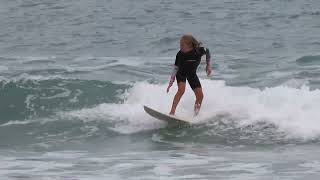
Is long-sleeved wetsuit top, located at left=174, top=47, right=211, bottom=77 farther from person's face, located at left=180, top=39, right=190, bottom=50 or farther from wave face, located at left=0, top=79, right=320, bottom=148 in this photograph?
wave face, located at left=0, top=79, right=320, bottom=148

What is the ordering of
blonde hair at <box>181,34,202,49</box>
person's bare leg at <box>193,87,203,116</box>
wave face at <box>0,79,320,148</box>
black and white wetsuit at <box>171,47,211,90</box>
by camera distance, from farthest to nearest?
person's bare leg at <box>193,87,203,116</box>
wave face at <box>0,79,320,148</box>
black and white wetsuit at <box>171,47,211,90</box>
blonde hair at <box>181,34,202,49</box>

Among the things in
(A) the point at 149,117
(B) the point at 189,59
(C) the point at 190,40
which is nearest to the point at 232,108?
(A) the point at 149,117

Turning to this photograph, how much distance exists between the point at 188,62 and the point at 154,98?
9.44ft

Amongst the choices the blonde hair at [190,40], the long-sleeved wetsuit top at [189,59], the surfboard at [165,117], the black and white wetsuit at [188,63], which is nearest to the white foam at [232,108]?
the surfboard at [165,117]

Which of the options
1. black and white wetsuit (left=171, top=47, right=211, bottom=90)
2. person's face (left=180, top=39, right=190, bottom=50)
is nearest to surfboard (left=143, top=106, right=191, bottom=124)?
black and white wetsuit (left=171, top=47, right=211, bottom=90)

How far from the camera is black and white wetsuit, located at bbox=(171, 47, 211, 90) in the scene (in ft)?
44.0

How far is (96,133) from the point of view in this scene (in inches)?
566

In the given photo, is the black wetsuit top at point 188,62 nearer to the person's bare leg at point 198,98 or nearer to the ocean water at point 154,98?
the person's bare leg at point 198,98

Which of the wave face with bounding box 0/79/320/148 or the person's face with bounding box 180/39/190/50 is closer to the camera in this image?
the person's face with bounding box 180/39/190/50

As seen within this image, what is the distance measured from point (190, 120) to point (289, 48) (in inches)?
336

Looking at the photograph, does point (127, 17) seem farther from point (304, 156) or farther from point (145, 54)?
point (304, 156)

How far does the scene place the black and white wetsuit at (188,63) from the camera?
44.0ft

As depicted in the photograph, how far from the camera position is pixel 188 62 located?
44.3 feet

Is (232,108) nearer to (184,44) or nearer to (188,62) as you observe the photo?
(188,62)
